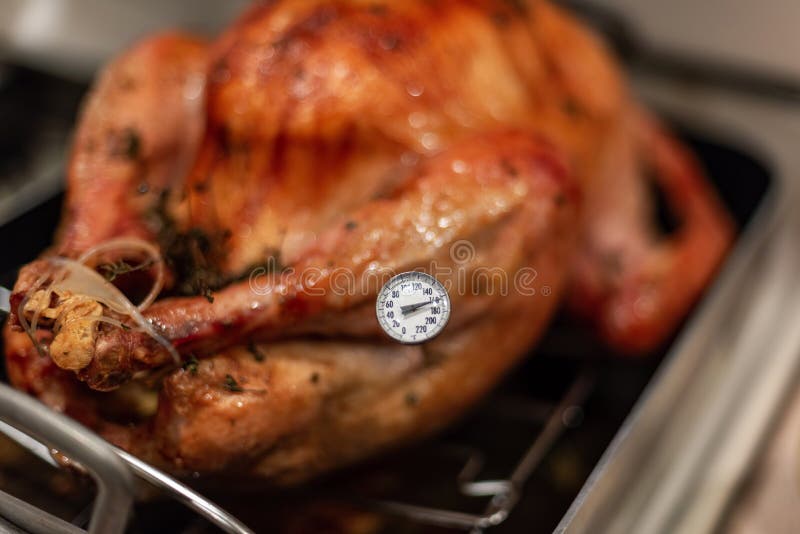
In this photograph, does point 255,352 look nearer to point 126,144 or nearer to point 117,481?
point 117,481

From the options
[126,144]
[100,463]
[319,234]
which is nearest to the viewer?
[100,463]

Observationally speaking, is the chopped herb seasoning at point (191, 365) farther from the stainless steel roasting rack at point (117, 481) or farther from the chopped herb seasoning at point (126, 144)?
the chopped herb seasoning at point (126, 144)

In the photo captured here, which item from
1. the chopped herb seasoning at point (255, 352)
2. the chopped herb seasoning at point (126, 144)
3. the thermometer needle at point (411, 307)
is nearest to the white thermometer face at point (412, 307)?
the thermometer needle at point (411, 307)

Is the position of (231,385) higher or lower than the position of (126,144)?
lower

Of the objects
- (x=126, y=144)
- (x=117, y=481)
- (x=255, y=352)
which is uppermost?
(x=126, y=144)

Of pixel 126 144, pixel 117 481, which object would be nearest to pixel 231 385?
pixel 117 481

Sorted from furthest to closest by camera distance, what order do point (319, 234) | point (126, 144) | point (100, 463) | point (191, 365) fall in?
point (126, 144)
point (319, 234)
point (191, 365)
point (100, 463)

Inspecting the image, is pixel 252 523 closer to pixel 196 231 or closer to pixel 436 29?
pixel 196 231

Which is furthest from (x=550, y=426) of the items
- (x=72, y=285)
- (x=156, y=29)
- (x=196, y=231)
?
(x=156, y=29)
